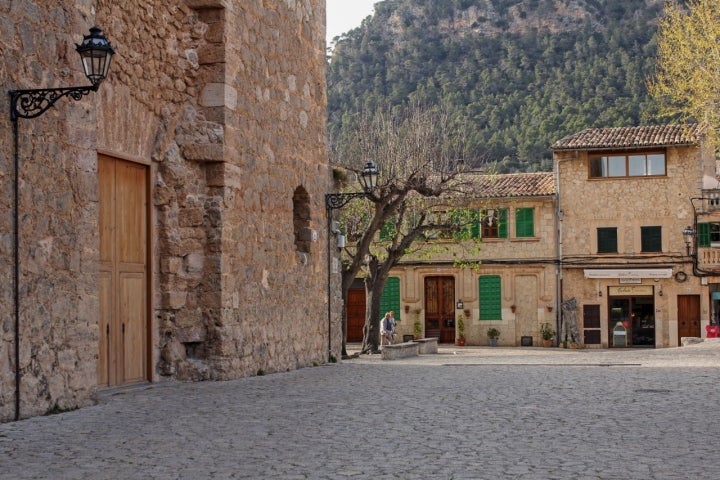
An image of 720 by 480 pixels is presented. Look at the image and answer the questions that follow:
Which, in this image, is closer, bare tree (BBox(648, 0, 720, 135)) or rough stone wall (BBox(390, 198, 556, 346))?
bare tree (BBox(648, 0, 720, 135))

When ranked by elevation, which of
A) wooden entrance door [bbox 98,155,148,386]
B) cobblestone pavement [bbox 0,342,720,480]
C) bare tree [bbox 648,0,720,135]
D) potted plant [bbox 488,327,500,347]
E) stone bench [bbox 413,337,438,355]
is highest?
bare tree [bbox 648,0,720,135]

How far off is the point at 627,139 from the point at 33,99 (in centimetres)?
3227

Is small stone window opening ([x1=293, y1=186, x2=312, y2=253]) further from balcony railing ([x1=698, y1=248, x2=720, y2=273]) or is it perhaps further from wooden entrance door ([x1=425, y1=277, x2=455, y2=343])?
balcony railing ([x1=698, y1=248, x2=720, y2=273])

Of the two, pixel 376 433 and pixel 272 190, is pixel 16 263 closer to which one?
pixel 376 433

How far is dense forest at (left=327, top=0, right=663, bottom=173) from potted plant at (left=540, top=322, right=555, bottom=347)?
22993 millimetres

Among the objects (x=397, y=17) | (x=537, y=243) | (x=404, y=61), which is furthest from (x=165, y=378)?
(x=397, y=17)

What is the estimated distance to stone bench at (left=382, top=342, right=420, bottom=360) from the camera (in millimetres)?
23609

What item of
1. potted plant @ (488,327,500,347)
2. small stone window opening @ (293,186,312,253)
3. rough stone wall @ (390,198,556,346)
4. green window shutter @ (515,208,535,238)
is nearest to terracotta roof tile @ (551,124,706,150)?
rough stone wall @ (390,198,556,346)

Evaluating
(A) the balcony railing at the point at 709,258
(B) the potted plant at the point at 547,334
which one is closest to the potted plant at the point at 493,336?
(B) the potted plant at the point at 547,334

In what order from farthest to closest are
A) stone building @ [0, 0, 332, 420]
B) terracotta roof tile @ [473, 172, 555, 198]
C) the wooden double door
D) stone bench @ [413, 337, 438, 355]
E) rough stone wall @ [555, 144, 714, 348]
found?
terracotta roof tile @ [473, 172, 555, 198] → rough stone wall @ [555, 144, 714, 348] → the wooden double door → stone bench @ [413, 337, 438, 355] → stone building @ [0, 0, 332, 420]

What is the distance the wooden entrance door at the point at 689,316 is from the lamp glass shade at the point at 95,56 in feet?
106

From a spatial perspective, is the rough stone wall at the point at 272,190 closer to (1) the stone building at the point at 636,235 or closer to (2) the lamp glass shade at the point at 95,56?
(2) the lamp glass shade at the point at 95,56

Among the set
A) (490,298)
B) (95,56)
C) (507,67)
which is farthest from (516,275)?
(507,67)

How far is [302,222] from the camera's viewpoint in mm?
16969
